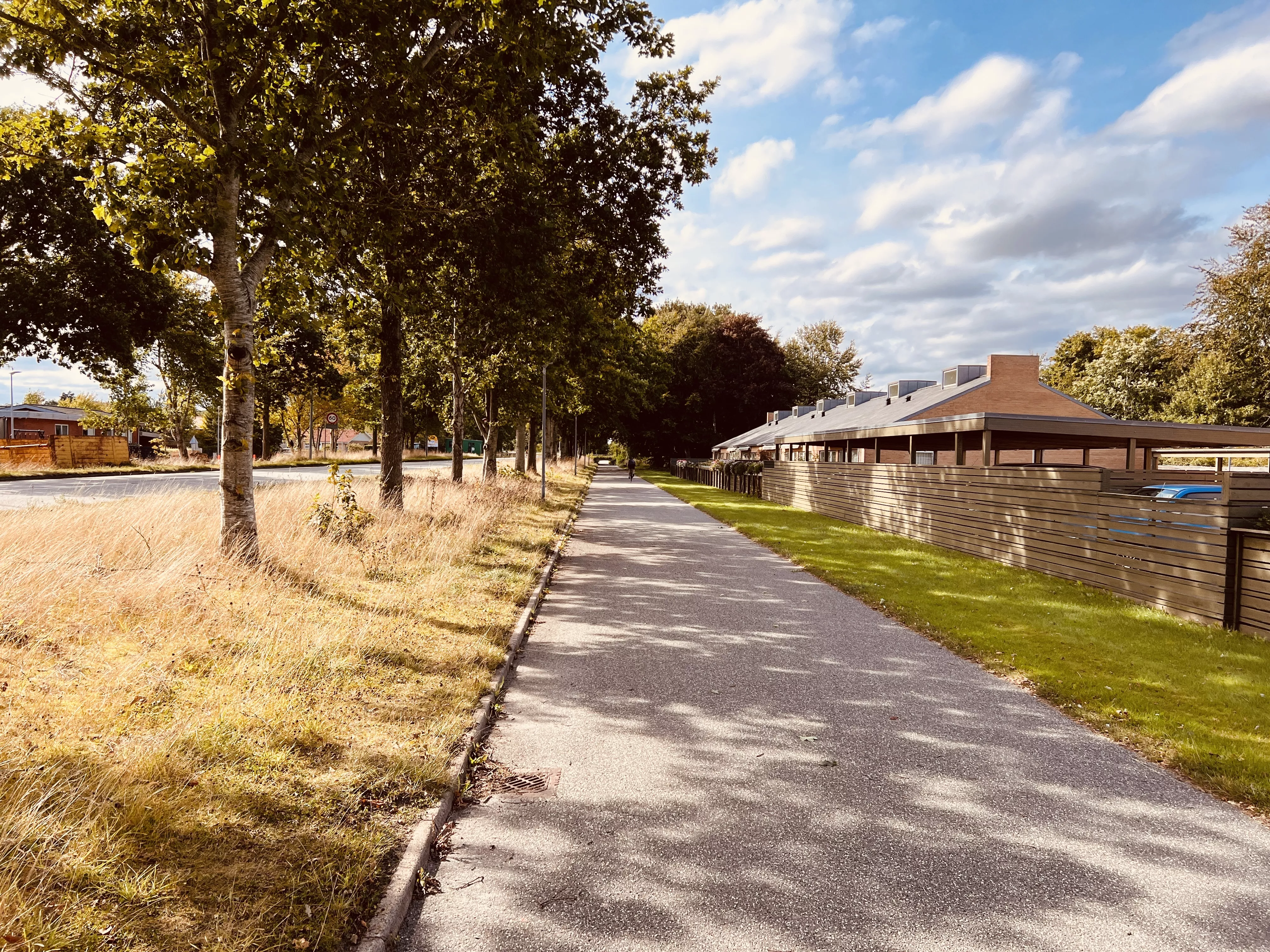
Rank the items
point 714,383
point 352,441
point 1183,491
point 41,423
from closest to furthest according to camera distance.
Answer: point 1183,491, point 41,423, point 714,383, point 352,441

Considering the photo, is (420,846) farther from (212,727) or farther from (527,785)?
(212,727)

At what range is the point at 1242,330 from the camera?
104ft

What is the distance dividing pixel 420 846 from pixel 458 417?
59.8 feet

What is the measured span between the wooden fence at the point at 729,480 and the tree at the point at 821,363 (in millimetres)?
28665

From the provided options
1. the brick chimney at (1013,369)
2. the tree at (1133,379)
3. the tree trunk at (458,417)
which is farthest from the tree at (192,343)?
the tree at (1133,379)

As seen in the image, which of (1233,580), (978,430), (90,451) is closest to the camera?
(1233,580)

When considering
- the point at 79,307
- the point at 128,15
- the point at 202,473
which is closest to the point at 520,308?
the point at 128,15

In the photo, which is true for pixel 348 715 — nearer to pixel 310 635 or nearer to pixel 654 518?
pixel 310 635

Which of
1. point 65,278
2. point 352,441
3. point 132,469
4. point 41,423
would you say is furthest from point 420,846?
point 352,441

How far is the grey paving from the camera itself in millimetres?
2721

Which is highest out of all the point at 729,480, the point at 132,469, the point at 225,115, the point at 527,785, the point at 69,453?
the point at 225,115

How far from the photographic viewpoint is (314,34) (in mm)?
7137

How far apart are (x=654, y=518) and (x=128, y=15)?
51.3 feet

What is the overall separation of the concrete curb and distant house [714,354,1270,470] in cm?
1166
